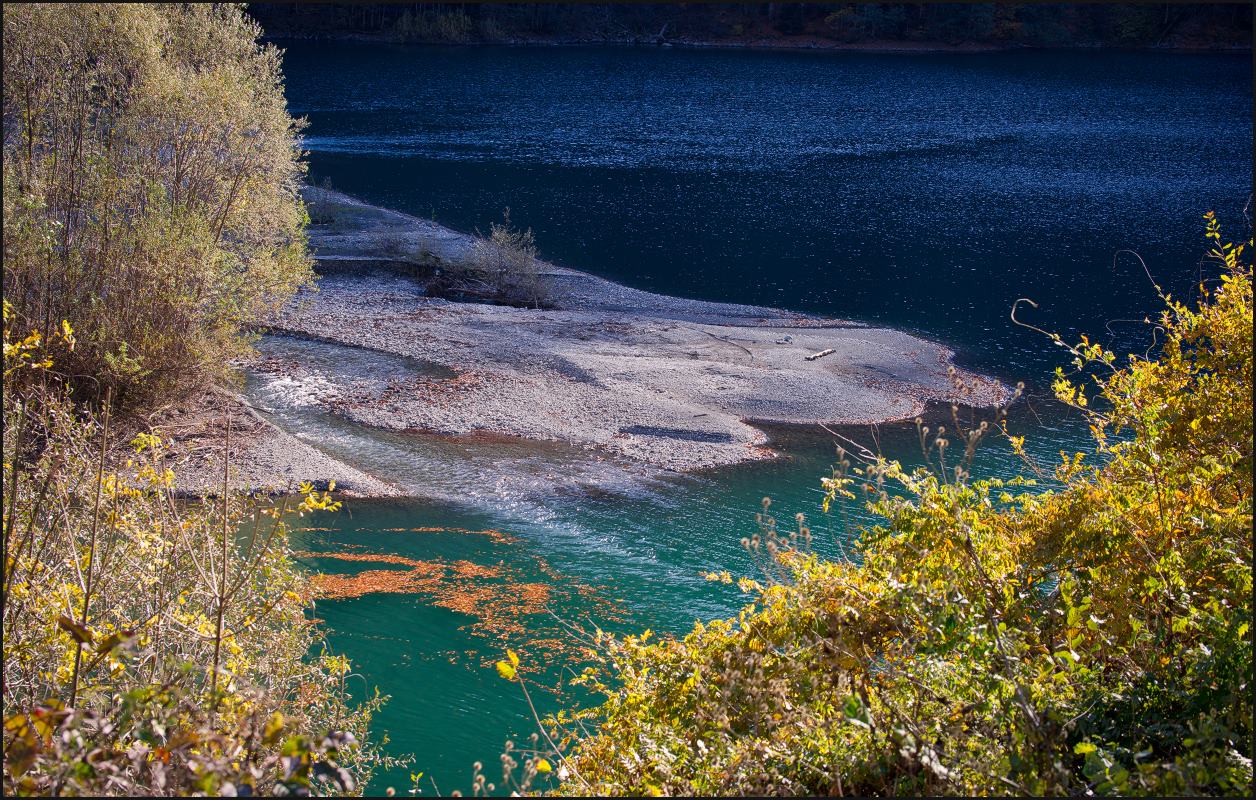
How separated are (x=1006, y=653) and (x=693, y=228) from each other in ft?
106

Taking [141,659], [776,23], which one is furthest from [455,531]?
[776,23]

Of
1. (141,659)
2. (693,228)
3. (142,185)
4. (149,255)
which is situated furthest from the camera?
(693,228)

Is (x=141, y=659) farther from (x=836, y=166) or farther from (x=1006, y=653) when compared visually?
(x=836, y=166)

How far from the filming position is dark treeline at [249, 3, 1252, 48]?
6331cm

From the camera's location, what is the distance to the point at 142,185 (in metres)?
17.0

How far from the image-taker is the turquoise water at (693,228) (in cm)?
1398

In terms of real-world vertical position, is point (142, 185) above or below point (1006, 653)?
above

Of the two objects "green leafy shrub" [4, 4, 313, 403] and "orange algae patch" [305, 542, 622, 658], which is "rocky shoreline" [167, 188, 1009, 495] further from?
"orange algae patch" [305, 542, 622, 658]

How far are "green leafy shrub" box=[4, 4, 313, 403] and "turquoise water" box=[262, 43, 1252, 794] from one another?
2752mm

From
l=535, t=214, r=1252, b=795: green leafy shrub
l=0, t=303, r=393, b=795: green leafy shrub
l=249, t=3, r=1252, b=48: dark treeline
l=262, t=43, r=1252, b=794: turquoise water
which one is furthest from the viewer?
l=249, t=3, r=1252, b=48: dark treeline

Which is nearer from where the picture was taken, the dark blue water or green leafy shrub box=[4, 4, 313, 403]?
green leafy shrub box=[4, 4, 313, 403]

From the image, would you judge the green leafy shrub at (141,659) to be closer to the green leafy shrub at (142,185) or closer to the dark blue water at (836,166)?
the green leafy shrub at (142,185)

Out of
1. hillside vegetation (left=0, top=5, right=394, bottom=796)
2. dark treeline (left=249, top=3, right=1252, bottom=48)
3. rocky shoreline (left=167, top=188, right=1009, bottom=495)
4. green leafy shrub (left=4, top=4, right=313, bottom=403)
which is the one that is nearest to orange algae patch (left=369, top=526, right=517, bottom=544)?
rocky shoreline (left=167, top=188, right=1009, bottom=495)

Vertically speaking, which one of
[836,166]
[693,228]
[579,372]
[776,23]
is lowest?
[579,372]
